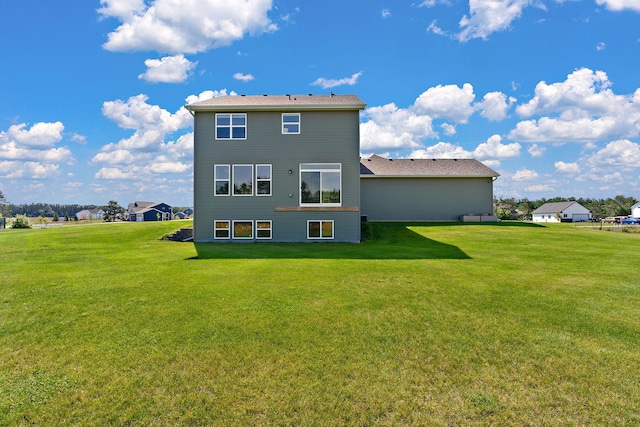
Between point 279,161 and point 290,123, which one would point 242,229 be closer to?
point 279,161

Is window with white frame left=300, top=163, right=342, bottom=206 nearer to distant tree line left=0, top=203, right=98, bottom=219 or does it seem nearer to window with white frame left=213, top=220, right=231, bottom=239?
window with white frame left=213, top=220, right=231, bottom=239

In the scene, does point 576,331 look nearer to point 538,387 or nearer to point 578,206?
point 538,387

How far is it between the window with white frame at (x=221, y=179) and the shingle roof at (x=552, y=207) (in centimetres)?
7191

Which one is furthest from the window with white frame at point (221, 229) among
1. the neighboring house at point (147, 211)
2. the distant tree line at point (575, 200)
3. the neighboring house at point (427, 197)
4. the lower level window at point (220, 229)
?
the distant tree line at point (575, 200)

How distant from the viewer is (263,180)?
58.6ft

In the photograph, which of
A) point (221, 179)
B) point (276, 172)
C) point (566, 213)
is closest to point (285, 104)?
point (276, 172)

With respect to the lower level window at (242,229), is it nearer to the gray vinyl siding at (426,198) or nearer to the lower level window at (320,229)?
the lower level window at (320,229)

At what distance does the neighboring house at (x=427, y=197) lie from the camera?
25641mm

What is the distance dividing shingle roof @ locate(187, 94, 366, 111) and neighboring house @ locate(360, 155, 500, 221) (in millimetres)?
8381

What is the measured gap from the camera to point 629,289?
25.7 feet

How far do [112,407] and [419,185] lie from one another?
24315 mm

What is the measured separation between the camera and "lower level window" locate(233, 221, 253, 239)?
17969mm

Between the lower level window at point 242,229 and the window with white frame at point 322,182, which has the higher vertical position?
the window with white frame at point 322,182

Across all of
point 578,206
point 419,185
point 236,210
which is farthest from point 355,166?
point 578,206
